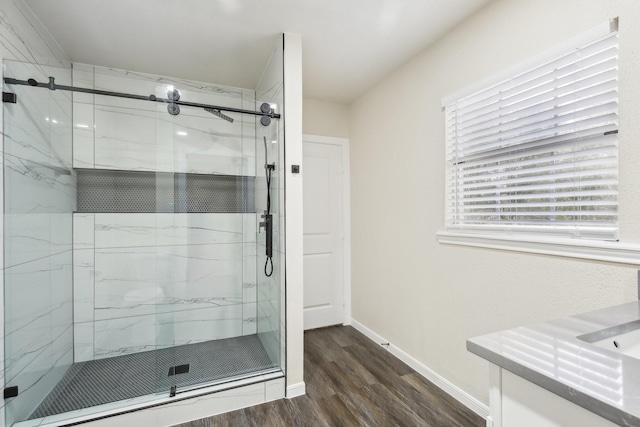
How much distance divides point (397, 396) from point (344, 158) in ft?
7.99

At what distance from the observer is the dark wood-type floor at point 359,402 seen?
1890mm

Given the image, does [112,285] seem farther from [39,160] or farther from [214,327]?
[39,160]

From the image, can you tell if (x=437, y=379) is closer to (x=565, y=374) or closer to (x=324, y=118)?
(x=565, y=374)

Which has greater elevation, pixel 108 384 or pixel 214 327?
pixel 214 327

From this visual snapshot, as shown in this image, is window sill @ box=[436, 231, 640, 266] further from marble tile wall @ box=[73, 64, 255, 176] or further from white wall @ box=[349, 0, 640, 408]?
marble tile wall @ box=[73, 64, 255, 176]

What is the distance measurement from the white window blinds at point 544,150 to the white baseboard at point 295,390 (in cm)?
160

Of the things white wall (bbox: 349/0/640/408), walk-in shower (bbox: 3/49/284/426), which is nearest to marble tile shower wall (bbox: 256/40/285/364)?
walk-in shower (bbox: 3/49/284/426)

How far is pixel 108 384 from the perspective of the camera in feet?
6.81

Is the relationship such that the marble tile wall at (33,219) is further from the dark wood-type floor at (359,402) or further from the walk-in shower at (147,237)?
the dark wood-type floor at (359,402)

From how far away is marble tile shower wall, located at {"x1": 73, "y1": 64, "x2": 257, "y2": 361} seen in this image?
7.63ft

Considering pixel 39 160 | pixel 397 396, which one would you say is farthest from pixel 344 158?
pixel 39 160

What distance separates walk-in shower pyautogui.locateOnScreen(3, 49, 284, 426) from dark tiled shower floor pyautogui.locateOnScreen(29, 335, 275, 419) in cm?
1

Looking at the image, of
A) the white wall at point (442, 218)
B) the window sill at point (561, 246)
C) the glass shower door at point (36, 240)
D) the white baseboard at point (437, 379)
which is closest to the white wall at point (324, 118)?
the white wall at point (442, 218)

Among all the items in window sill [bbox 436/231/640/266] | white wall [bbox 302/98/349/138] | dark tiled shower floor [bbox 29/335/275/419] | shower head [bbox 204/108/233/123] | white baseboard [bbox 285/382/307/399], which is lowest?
white baseboard [bbox 285/382/307/399]
